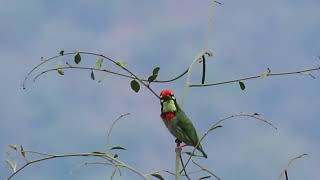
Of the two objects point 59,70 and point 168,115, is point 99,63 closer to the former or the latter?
point 59,70

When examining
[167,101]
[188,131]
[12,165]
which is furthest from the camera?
[188,131]

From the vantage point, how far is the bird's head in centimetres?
247

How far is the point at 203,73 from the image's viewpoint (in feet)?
7.11

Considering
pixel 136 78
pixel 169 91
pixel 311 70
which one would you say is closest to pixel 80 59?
pixel 136 78

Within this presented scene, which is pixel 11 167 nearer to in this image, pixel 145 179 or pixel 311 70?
pixel 145 179

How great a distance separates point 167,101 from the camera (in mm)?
2527

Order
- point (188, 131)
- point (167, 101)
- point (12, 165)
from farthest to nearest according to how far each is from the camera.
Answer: point (188, 131), point (167, 101), point (12, 165)

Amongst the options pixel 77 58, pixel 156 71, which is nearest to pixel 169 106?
pixel 156 71

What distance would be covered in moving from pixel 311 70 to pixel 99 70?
2.94 ft

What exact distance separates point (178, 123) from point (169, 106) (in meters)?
0.18

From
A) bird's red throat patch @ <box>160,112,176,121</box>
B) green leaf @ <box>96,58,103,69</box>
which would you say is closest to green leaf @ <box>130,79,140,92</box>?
green leaf @ <box>96,58,103,69</box>

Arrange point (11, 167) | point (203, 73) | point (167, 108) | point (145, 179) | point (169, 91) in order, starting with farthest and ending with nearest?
1. point (167, 108)
2. point (169, 91)
3. point (203, 73)
4. point (11, 167)
5. point (145, 179)

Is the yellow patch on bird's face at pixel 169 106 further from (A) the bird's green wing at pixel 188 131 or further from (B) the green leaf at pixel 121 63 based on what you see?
(B) the green leaf at pixel 121 63

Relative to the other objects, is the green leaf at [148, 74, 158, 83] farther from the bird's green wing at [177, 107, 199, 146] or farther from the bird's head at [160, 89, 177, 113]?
the bird's green wing at [177, 107, 199, 146]
